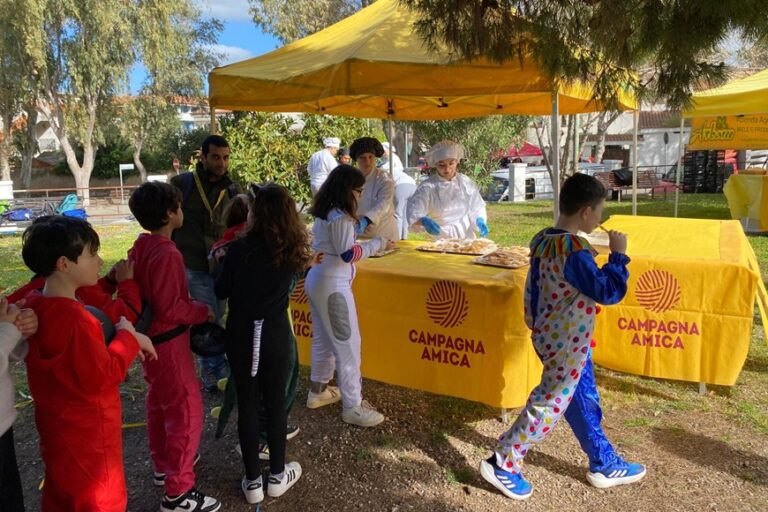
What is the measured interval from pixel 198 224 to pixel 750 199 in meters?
10.2

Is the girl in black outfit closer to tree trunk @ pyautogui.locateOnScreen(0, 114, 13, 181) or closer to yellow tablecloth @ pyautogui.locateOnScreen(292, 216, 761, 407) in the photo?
yellow tablecloth @ pyautogui.locateOnScreen(292, 216, 761, 407)

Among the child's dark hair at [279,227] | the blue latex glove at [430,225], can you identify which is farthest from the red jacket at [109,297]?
the blue latex glove at [430,225]

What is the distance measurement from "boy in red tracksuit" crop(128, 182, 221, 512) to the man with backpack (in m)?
1.01

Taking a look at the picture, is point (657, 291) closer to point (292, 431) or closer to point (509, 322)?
point (509, 322)

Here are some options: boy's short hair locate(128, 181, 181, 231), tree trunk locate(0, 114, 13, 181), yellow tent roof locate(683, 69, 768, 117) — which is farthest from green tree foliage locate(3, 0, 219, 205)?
boy's short hair locate(128, 181, 181, 231)

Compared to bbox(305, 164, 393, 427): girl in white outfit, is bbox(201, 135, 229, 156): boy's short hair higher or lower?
higher

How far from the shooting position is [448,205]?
4.80m

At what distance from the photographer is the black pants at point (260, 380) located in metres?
2.49

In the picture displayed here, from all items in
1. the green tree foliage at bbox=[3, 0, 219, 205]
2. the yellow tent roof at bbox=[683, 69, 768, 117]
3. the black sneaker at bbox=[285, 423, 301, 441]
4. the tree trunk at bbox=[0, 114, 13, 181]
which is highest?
the green tree foliage at bbox=[3, 0, 219, 205]

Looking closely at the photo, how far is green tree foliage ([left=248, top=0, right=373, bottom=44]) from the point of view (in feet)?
76.9

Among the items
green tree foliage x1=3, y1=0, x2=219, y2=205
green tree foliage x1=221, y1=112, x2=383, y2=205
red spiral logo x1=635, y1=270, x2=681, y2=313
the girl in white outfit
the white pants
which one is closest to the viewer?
the girl in white outfit

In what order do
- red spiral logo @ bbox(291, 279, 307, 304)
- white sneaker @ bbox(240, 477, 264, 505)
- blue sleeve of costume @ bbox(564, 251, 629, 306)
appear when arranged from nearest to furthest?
blue sleeve of costume @ bbox(564, 251, 629, 306) → white sneaker @ bbox(240, 477, 264, 505) → red spiral logo @ bbox(291, 279, 307, 304)

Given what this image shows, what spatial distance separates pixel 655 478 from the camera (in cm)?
285

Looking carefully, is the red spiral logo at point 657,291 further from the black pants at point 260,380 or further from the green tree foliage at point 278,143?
the green tree foliage at point 278,143
